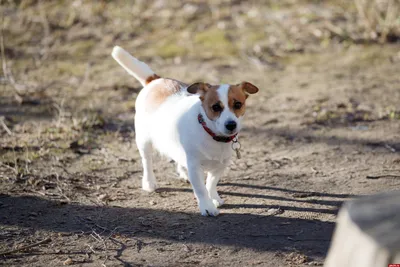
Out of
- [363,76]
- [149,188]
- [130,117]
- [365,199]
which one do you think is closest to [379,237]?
[365,199]

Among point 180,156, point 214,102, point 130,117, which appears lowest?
point 130,117

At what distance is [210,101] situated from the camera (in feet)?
13.8

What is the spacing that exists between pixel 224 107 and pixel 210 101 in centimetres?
12

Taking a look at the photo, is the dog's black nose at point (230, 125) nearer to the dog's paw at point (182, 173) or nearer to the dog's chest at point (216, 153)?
the dog's chest at point (216, 153)

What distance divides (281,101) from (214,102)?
3.22 metres

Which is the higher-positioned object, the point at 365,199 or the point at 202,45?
the point at 365,199

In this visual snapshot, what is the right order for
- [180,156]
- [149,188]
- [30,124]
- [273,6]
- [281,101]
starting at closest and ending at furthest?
[180,156] < [149,188] < [30,124] < [281,101] < [273,6]

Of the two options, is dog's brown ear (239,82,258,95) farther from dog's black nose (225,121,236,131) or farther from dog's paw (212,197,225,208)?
dog's paw (212,197,225,208)

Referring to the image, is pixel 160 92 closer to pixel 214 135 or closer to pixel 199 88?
pixel 199 88

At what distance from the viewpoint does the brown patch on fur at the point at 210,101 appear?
4.18 meters

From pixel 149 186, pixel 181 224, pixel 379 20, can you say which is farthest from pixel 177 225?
pixel 379 20

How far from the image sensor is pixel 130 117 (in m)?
6.92

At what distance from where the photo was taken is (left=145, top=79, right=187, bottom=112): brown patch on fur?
4.86 meters

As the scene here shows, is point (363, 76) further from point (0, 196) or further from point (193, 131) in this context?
point (0, 196)
